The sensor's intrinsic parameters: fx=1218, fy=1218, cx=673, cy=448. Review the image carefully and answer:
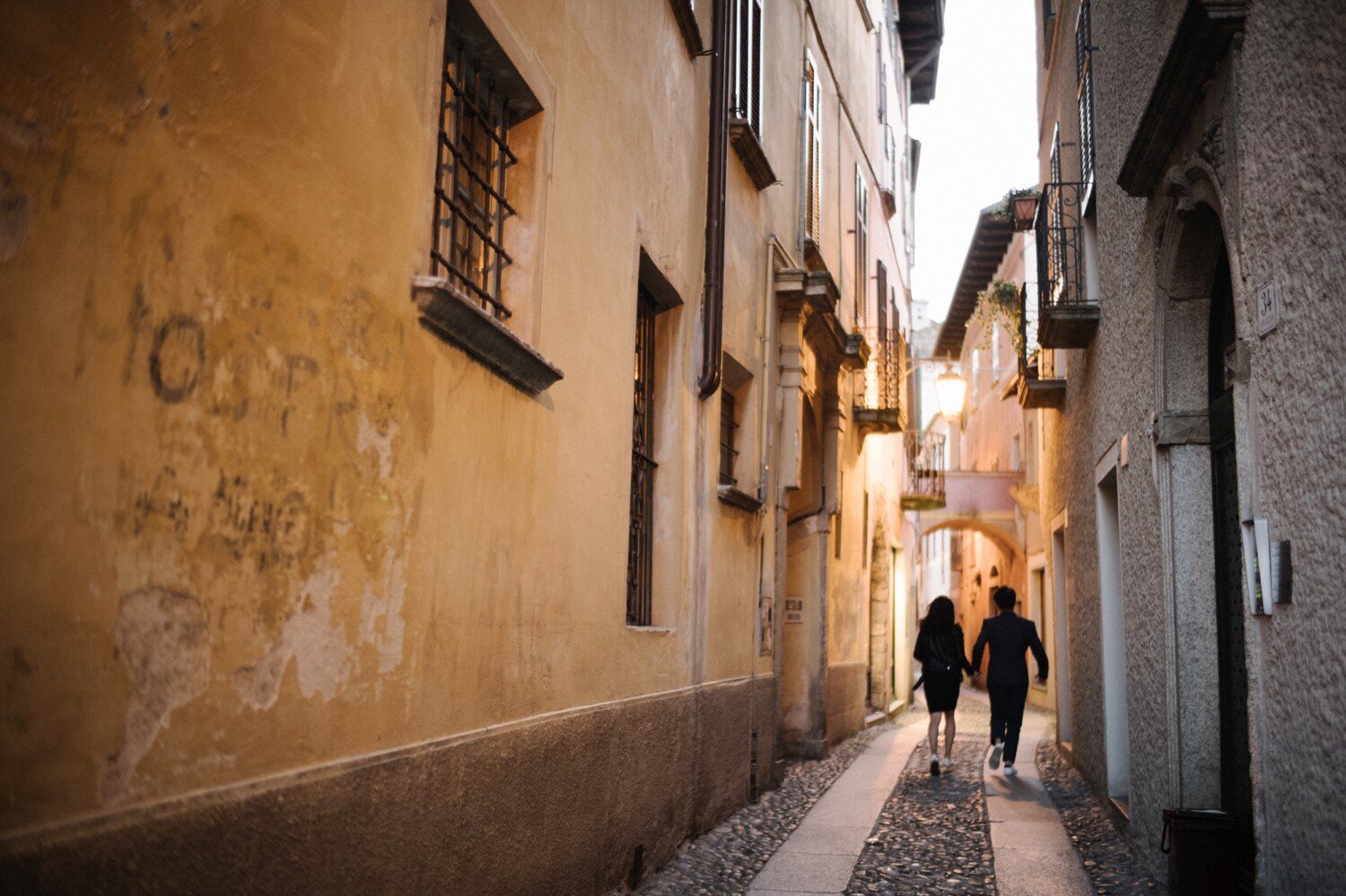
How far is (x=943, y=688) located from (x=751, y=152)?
554 centimetres

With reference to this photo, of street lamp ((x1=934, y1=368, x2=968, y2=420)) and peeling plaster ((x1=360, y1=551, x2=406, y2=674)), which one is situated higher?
street lamp ((x1=934, y1=368, x2=968, y2=420))

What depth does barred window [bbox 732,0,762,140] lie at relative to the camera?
9773 millimetres

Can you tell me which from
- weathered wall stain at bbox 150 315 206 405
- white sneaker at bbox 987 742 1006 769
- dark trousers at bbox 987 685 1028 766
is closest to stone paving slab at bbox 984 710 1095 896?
white sneaker at bbox 987 742 1006 769

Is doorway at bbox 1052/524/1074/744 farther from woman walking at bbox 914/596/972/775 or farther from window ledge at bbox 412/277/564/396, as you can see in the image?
window ledge at bbox 412/277/564/396

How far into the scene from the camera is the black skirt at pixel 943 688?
467 inches

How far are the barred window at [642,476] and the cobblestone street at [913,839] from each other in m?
1.58

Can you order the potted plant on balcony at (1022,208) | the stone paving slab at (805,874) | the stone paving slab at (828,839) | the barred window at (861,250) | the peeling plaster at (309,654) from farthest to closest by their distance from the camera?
the barred window at (861,250) < the potted plant on balcony at (1022,208) < the stone paving slab at (828,839) < the stone paving slab at (805,874) < the peeling plaster at (309,654)

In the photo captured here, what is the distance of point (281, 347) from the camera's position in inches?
128

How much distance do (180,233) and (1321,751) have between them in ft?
11.4

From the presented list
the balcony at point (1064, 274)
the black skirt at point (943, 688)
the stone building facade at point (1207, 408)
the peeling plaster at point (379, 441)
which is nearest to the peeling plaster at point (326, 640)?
the peeling plaster at point (379, 441)

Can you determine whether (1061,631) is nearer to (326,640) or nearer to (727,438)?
(727,438)

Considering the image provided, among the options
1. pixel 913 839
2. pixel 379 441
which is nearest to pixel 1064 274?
pixel 913 839

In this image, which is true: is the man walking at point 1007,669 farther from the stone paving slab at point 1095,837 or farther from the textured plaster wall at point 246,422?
the textured plaster wall at point 246,422

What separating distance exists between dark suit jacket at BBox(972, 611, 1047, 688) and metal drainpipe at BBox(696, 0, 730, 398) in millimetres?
4672
